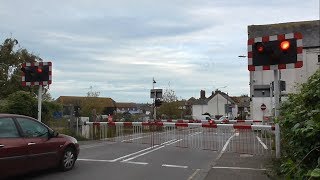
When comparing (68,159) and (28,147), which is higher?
(28,147)

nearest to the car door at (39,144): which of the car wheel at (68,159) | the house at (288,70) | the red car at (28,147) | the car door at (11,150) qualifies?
the red car at (28,147)

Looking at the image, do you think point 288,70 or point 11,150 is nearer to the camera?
point 11,150

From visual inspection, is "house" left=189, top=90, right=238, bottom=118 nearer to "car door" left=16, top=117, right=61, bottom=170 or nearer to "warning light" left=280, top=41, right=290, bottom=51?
"warning light" left=280, top=41, right=290, bottom=51

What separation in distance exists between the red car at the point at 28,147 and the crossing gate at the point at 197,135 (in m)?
7.19

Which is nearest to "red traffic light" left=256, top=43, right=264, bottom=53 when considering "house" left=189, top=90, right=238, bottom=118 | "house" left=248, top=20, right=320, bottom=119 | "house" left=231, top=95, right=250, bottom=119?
"house" left=248, top=20, right=320, bottom=119

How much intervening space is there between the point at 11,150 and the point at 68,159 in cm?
232

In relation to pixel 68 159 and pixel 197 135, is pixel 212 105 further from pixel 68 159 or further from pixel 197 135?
pixel 68 159

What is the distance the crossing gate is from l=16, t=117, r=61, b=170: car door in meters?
7.49

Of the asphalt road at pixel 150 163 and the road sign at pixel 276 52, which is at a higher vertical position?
the road sign at pixel 276 52

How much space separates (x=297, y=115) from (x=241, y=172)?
16.1 ft

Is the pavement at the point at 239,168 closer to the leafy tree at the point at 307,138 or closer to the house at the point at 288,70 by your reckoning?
the leafy tree at the point at 307,138

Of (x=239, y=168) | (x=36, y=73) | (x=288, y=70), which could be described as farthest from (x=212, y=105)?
(x=239, y=168)

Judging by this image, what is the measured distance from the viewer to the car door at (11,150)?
29.4 ft

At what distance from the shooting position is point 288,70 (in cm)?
4966
